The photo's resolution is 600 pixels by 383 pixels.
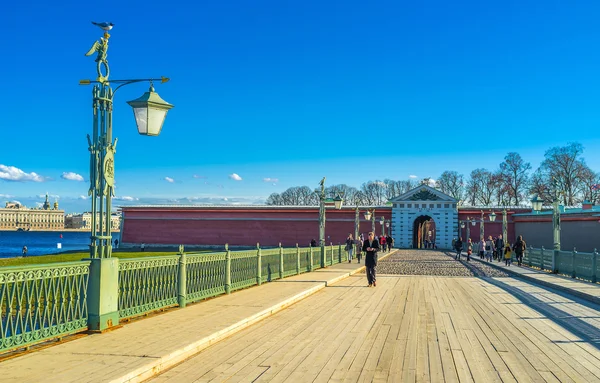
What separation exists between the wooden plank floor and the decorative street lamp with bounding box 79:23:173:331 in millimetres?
1829

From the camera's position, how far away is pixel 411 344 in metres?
8.65

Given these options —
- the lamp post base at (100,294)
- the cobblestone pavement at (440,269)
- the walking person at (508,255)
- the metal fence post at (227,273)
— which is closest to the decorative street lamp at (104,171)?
the lamp post base at (100,294)

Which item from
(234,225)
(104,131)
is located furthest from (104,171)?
(234,225)

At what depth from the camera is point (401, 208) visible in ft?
237

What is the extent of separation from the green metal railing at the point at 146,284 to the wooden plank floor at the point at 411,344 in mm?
1922

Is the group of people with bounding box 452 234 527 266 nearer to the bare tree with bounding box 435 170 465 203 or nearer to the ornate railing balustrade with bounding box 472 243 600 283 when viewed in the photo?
the ornate railing balustrade with bounding box 472 243 600 283

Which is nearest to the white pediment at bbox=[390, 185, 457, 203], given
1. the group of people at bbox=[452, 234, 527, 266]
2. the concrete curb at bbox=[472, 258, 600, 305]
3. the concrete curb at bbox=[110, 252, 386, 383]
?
the group of people at bbox=[452, 234, 527, 266]

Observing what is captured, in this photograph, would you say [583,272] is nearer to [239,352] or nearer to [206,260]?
[206,260]

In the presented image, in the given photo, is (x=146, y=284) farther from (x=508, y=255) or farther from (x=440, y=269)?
(x=508, y=255)

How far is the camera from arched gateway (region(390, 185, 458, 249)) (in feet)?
232

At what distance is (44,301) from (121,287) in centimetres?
182

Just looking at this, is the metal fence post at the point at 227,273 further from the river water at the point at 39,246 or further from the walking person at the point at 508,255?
the river water at the point at 39,246

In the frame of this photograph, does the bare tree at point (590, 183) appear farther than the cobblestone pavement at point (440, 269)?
Yes

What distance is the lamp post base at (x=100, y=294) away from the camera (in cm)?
852
